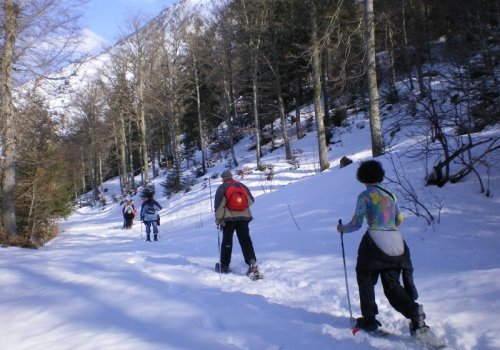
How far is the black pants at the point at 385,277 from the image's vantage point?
12.8 feet

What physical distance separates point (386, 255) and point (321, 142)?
13440 mm

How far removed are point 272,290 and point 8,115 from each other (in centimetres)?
1249

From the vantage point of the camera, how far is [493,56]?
588 centimetres

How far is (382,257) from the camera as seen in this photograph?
12.8 feet

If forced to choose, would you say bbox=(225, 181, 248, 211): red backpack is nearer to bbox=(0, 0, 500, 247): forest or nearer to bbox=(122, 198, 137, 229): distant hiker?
bbox=(0, 0, 500, 247): forest

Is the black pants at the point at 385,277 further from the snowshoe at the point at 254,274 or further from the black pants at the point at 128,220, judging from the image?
the black pants at the point at 128,220

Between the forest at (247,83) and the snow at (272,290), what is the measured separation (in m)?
1.71

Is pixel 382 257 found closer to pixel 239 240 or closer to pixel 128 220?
pixel 239 240

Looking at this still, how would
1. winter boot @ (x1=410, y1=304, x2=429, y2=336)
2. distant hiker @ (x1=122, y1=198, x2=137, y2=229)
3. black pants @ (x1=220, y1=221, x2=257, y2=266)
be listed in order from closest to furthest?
winter boot @ (x1=410, y1=304, x2=429, y2=336), black pants @ (x1=220, y1=221, x2=257, y2=266), distant hiker @ (x1=122, y1=198, x2=137, y2=229)

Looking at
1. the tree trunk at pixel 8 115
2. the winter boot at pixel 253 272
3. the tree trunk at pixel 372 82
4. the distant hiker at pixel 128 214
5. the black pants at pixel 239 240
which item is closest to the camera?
the winter boot at pixel 253 272

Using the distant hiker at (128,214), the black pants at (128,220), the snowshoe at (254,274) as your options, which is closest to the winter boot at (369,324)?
the snowshoe at (254,274)

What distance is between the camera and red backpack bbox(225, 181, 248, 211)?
6773 millimetres

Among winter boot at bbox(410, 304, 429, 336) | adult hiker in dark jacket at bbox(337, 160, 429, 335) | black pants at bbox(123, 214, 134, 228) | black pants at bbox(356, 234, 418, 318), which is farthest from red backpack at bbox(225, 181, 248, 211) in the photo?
black pants at bbox(123, 214, 134, 228)

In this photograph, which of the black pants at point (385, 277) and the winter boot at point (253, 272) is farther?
the winter boot at point (253, 272)
